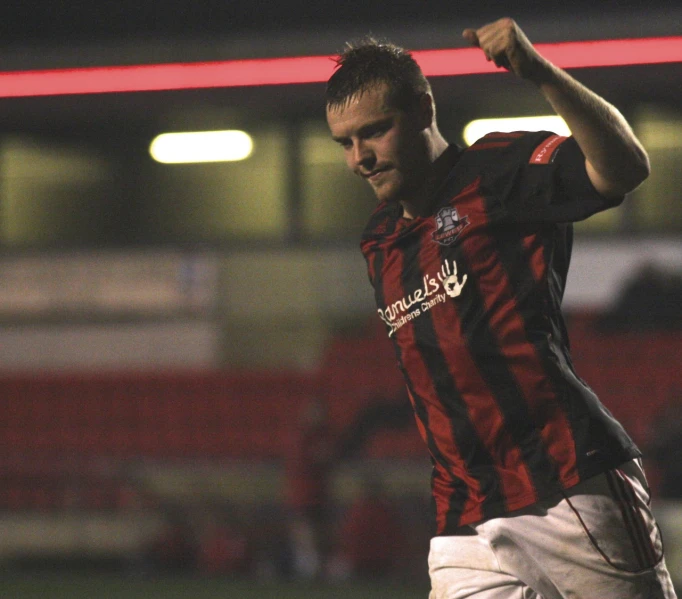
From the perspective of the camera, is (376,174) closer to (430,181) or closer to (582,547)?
(430,181)

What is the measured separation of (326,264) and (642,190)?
113 inches

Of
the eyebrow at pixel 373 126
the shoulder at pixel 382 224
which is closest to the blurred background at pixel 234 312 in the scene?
the shoulder at pixel 382 224

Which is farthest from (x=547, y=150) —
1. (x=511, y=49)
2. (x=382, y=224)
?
(x=382, y=224)

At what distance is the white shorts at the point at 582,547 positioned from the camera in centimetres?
166

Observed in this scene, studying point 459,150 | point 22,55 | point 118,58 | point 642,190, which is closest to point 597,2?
point 642,190

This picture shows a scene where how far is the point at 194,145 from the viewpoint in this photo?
935 cm

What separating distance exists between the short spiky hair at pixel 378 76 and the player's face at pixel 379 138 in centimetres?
1

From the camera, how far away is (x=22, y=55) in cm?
748

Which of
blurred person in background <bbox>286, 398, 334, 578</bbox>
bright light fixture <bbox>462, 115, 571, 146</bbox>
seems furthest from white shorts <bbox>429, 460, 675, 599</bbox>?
bright light fixture <bbox>462, 115, 571, 146</bbox>

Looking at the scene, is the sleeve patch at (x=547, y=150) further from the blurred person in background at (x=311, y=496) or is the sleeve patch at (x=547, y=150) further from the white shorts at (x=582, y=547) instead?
the blurred person in background at (x=311, y=496)

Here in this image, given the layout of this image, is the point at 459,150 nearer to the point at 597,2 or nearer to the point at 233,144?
the point at 597,2

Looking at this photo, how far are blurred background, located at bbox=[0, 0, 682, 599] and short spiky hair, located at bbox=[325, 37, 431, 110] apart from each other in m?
3.58

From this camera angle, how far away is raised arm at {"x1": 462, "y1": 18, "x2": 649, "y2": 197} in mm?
1326

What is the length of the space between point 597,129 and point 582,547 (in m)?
0.72
